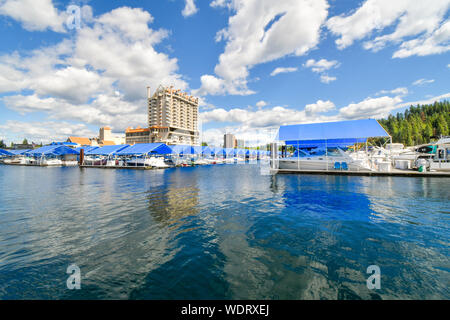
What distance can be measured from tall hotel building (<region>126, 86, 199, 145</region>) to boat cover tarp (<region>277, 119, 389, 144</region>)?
9087 centimetres

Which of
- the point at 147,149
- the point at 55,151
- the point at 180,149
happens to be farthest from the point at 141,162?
the point at 55,151

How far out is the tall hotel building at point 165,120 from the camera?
373 feet

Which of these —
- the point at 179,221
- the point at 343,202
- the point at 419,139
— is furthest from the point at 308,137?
the point at 419,139

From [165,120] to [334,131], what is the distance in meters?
106

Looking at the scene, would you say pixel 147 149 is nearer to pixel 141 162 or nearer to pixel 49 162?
pixel 141 162

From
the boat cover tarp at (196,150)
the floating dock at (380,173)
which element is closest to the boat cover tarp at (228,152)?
the boat cover tarp at (196,150)

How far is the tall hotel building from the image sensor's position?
11356 centimetres

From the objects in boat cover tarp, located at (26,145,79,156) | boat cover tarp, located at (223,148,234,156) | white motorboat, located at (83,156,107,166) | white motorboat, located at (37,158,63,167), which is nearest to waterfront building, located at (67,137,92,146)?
boat cover tarp, located at (26,145,79,156)

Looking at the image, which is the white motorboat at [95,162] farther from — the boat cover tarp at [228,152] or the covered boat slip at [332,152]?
the covered boat slip at [332,152]

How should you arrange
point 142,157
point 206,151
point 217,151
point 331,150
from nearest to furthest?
point 331,150 → point 142,157 → point 206,151 → point 217,151

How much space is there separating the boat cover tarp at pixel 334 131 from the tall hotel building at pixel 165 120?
90.9m

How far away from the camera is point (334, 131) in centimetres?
2575

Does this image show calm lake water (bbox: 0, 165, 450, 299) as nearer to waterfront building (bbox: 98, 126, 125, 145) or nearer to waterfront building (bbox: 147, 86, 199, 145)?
waterfront building (bbox: 147, 86, 199, 145)

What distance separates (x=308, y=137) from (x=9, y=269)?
28.2 m
